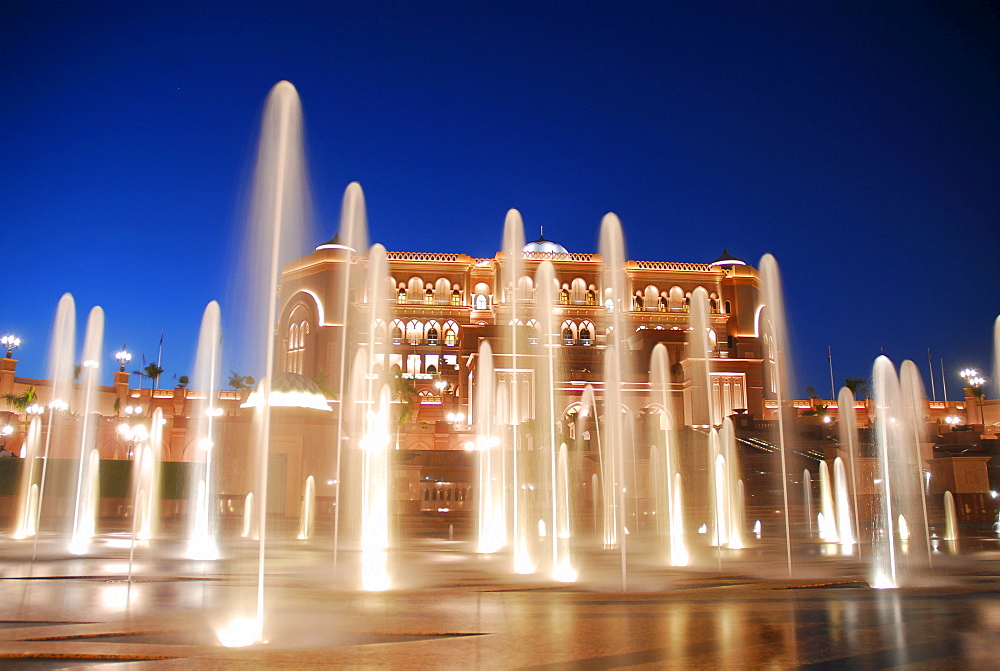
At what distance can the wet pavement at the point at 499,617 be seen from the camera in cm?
545

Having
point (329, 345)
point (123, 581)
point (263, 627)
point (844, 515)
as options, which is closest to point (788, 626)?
point (263, 627)

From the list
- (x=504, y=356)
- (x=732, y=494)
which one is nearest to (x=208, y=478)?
(x=732, y=494)

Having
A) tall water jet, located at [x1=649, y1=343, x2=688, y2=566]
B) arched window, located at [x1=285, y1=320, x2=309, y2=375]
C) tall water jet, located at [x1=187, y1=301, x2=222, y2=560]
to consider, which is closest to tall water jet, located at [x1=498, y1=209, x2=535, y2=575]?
tall water jet, located at [x1=649, y1=343, x2=688, y2=566]

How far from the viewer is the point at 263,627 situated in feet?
21.2

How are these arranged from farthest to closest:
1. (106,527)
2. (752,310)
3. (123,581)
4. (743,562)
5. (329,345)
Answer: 1. (752,310)
2. (329,345)
3. (106,527)
4. (743,562)
5. (123,581)

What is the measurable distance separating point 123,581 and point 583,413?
120ft

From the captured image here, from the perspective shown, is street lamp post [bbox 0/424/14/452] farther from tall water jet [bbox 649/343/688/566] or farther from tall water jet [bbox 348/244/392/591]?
tall water jet [bbox 649/343/688/566]

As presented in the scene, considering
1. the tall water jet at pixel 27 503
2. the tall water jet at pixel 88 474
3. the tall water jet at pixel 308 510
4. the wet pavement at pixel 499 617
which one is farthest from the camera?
the tall water jet at pixel 27 503

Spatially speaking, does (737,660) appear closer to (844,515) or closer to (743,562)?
(743,562)

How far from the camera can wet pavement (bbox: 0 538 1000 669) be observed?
5445mm

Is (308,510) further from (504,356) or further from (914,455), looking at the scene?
(504,356)

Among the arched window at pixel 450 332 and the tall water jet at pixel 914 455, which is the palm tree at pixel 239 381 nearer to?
the arched window at pixel 450 332

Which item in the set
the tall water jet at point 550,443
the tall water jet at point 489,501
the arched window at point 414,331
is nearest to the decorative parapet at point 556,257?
the arched window at point 414,331

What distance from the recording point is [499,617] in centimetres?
723
